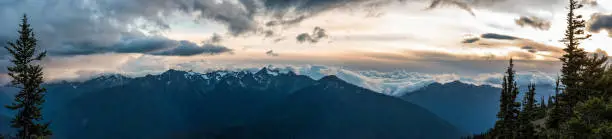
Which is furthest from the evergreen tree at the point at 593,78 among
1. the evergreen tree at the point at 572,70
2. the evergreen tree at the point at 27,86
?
the evergreen tree at the point at 27,86

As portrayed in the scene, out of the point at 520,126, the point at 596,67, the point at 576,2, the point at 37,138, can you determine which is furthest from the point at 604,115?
the point at 37,138

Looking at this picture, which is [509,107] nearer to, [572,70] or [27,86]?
[572,70]

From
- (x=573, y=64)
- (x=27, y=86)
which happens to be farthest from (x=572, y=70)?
(x=27, y=86)

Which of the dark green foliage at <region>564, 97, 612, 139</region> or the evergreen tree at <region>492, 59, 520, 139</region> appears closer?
the dark green foliage at <region>564, 97, 612, 139</region>

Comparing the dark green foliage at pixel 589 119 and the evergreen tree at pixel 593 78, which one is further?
the evergreen tree at pixel 593 78

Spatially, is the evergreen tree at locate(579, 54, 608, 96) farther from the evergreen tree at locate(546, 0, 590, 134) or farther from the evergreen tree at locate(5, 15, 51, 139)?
the evergreen tree at locate(5, 15, 51, 139)

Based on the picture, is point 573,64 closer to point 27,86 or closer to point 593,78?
point 593,78

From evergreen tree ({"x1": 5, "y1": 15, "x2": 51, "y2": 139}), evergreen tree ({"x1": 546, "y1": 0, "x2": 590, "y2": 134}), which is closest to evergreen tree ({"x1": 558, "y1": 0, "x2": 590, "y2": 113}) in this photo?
evergreen tree ({"x1": 546, "y1": 0, "x2": 590, "y2": 134})

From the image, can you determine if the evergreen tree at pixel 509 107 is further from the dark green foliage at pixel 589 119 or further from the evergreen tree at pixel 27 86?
the evergreen tree at pixel 27 86

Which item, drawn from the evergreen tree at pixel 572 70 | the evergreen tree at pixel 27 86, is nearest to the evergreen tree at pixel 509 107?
the evergreen tree at pixel 572 70

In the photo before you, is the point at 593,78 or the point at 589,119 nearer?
the point at 589,119

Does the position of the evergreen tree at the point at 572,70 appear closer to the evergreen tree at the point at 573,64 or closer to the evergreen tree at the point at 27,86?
the evergreen tree at the point at 573,64

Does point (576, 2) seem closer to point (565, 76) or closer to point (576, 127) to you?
point (565, 76)

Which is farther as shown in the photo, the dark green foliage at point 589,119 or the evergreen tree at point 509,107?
the evergreen tree at point 509,107
